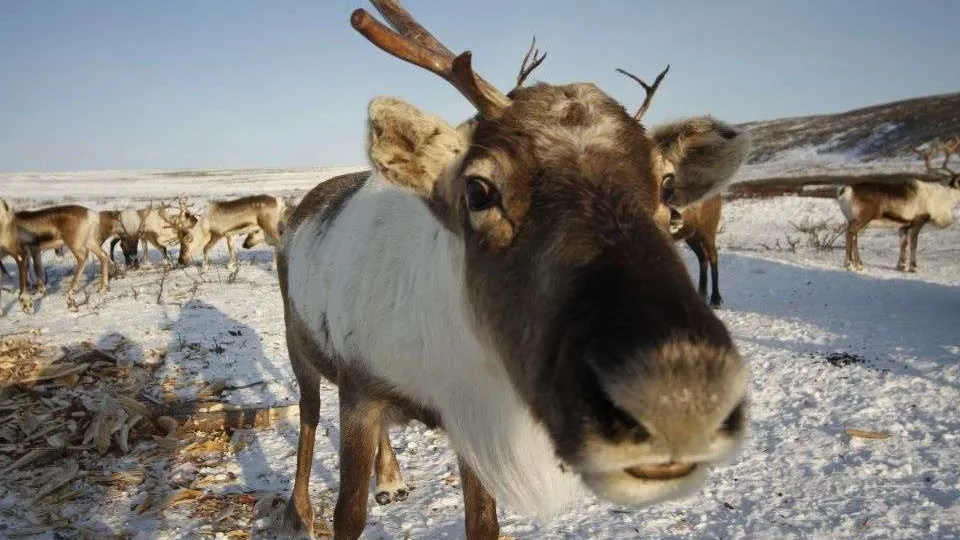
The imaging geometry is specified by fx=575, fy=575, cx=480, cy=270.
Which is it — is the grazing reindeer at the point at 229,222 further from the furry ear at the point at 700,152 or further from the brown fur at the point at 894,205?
the furry ear at the point at 700,152

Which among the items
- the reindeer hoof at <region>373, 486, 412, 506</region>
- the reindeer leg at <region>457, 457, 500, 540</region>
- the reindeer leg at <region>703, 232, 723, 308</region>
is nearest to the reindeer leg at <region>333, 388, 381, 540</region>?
the reindeer leg at <region>457, 457, 500, 540</region>

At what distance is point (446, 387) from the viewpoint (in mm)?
2363

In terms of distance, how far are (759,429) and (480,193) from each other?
3.93 meters

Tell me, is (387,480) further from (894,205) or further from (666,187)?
(894,205)

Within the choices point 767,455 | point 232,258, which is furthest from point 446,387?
point 232,258

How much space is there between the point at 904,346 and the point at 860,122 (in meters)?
66.3

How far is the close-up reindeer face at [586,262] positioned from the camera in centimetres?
117

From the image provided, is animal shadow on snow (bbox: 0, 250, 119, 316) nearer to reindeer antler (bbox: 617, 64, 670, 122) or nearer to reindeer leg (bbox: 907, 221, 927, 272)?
reindeer antler (bbox: 617, 64, 670, 122)

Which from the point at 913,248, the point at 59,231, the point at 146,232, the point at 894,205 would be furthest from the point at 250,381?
the point at 146,232

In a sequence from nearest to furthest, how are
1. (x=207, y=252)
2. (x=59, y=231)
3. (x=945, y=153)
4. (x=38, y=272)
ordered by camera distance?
(x=38, y=272) < (x=59, y=231) < (x=207, y=252) < (x=945, y=153)

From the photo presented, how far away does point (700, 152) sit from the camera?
2385 millimetres

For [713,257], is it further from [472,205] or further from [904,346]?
[472,205]

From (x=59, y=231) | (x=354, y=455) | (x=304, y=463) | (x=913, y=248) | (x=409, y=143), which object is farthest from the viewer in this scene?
(x=59, y=231)

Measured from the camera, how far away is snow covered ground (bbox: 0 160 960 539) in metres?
3.46
